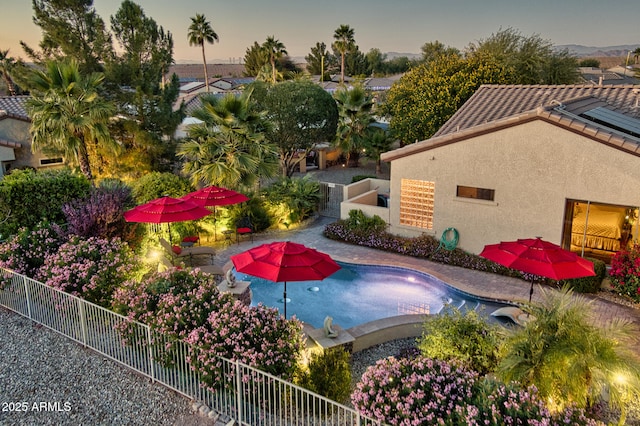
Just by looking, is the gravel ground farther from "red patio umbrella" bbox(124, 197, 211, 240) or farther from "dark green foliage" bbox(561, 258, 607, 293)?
"dark green foliage" bbox(561, 258, 607, 293)

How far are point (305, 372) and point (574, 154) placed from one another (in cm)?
1138

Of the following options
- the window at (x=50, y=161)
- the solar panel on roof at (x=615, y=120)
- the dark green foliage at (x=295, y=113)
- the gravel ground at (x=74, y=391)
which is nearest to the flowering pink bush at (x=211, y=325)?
the gravel ground at (x=74, y=391)

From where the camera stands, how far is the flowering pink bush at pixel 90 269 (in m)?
10.8

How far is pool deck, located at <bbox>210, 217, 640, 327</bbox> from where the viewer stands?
12531mm

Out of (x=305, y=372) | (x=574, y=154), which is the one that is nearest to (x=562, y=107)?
(x=574, y=154)

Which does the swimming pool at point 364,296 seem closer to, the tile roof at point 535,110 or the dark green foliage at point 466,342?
the dark green foliage at point 466,342

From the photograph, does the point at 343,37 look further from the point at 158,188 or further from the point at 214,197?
the point at 214,197

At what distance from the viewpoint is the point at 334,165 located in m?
38.6

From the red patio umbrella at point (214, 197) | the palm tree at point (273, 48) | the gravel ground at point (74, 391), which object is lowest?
the gravel ground at point (74, 391)

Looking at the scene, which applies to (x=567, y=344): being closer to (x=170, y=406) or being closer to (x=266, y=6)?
(x=170, y=406)

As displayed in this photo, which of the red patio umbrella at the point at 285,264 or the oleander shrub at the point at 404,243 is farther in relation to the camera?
the oleander shrub at the point at 404,243

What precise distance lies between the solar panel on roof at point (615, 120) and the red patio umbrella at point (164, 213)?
14.7 meters

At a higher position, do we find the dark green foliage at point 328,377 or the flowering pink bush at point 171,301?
the flowering pink bush at point 171,301

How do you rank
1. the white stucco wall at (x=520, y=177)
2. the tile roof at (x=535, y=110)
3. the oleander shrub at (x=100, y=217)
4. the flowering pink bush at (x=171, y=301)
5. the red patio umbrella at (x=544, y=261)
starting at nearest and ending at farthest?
the flowering pink bush at (x=171, y=301) < the red patio umbrella at (x=544, y=261) < the white stucco wall at (x=520, y=177) < the tile roof at (x=535, y=110) < the oleander shrub at (x=100, y=217)
